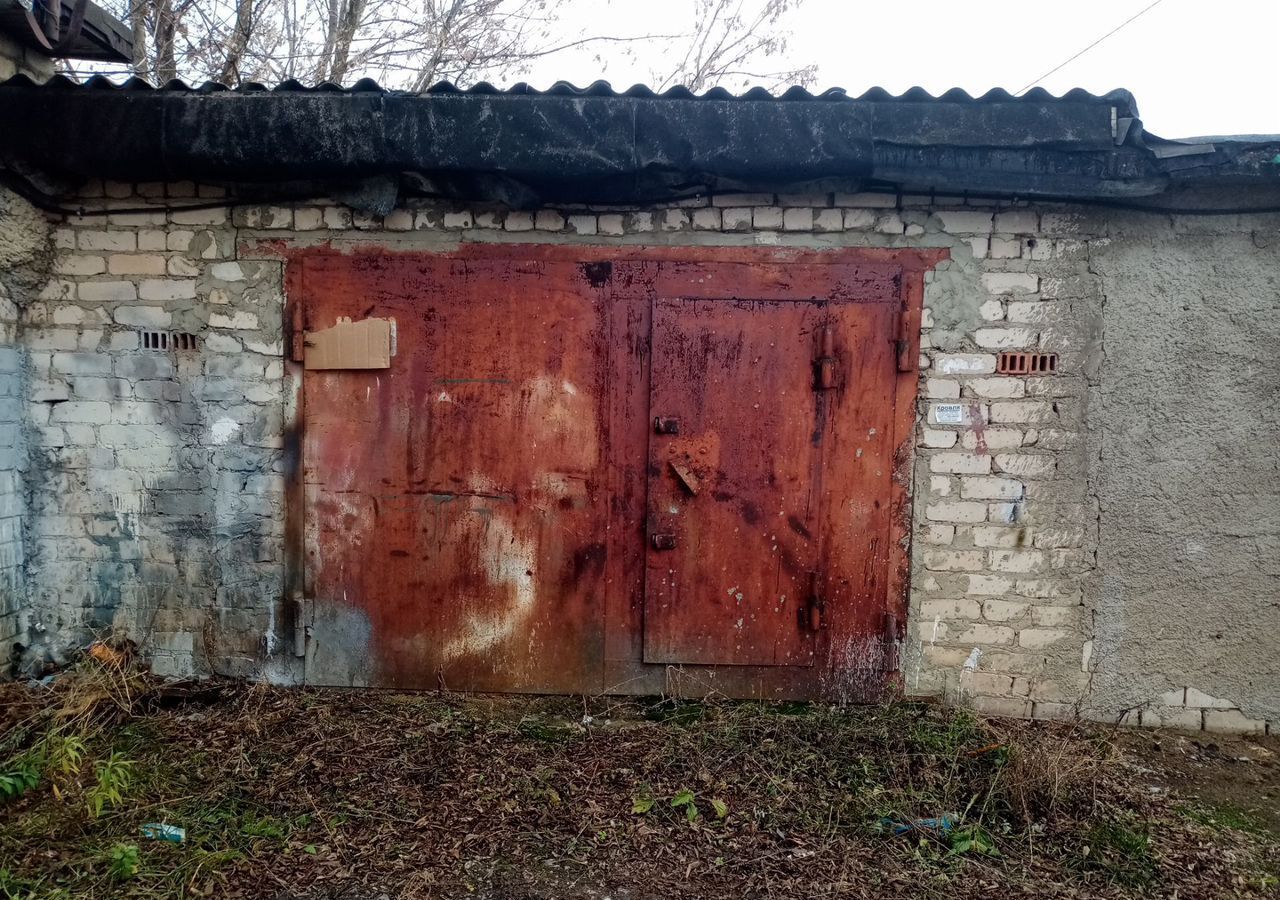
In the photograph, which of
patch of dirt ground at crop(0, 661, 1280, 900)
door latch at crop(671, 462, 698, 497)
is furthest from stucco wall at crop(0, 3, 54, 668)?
door latch at crop(671, 462, 698, 497)

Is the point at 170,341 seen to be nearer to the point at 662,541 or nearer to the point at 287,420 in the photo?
the point at 287,420

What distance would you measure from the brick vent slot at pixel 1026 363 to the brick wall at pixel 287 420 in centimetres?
5

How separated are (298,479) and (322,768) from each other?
4.81ft

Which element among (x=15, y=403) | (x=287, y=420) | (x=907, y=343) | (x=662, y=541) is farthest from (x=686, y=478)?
(x=15, y=403)

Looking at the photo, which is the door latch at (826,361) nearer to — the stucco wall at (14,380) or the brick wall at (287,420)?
the brick wall at (287,420)

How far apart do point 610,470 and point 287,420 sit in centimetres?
172

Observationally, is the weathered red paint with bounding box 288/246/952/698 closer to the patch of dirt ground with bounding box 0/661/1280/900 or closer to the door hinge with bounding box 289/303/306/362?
the door hinge with bounding box 289/303/306/362

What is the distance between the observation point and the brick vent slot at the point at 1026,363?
3961mm

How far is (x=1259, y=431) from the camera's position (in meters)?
3.93

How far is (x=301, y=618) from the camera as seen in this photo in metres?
4.11

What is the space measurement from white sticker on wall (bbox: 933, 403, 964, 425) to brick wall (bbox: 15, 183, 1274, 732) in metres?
0.03

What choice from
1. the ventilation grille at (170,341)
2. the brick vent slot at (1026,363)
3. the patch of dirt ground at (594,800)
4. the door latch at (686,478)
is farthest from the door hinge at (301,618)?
the brick vent slot at (1026,363)

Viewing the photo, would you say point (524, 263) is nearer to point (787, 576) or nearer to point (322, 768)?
point (787, 576)

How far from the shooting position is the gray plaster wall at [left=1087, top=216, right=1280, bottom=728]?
392cm
